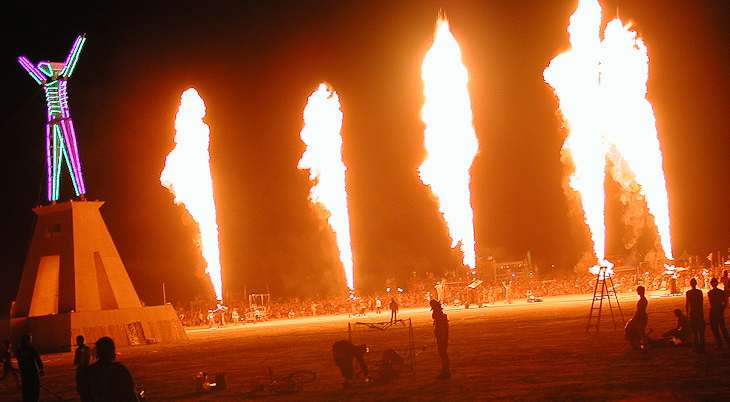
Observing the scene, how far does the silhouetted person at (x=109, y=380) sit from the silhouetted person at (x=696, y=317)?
1244cm

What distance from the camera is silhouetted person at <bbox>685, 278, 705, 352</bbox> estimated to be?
1591cm

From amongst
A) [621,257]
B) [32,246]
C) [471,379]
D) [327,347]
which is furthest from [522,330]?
[621,257]

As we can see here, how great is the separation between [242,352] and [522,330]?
9980 millimetres

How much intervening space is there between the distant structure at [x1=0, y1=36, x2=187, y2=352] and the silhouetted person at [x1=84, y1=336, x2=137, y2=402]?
1281 inches

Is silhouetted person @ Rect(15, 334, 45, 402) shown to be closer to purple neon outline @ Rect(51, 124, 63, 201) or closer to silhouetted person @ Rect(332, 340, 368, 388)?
silhouetted person @ Rect(332, 340, 368, 388)

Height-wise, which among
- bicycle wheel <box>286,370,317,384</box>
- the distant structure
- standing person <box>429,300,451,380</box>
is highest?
the distant structure

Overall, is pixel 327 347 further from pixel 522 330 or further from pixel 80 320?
pixel 80 320

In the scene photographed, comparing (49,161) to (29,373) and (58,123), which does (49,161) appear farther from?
(29,373)

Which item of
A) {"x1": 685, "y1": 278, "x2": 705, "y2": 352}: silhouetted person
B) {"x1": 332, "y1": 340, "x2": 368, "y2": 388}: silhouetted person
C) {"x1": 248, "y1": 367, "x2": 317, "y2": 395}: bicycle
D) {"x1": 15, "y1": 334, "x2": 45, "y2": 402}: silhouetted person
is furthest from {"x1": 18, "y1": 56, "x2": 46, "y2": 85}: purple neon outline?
{"x1": 685, "y1": 278, "x2": 705, "y2": 352}: silhouetted person

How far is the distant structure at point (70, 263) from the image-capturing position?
39.4 metres

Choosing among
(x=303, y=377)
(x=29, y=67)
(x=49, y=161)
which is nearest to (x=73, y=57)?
(x=29, y=67)

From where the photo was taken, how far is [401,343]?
24.9m

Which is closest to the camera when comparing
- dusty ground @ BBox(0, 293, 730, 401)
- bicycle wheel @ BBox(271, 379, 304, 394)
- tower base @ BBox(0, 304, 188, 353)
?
dusty ground @ BBox(0, 293, 730, 401)

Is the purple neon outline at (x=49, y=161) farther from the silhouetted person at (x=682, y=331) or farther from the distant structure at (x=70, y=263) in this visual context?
the silhouetted person at (x=682, y=331)
